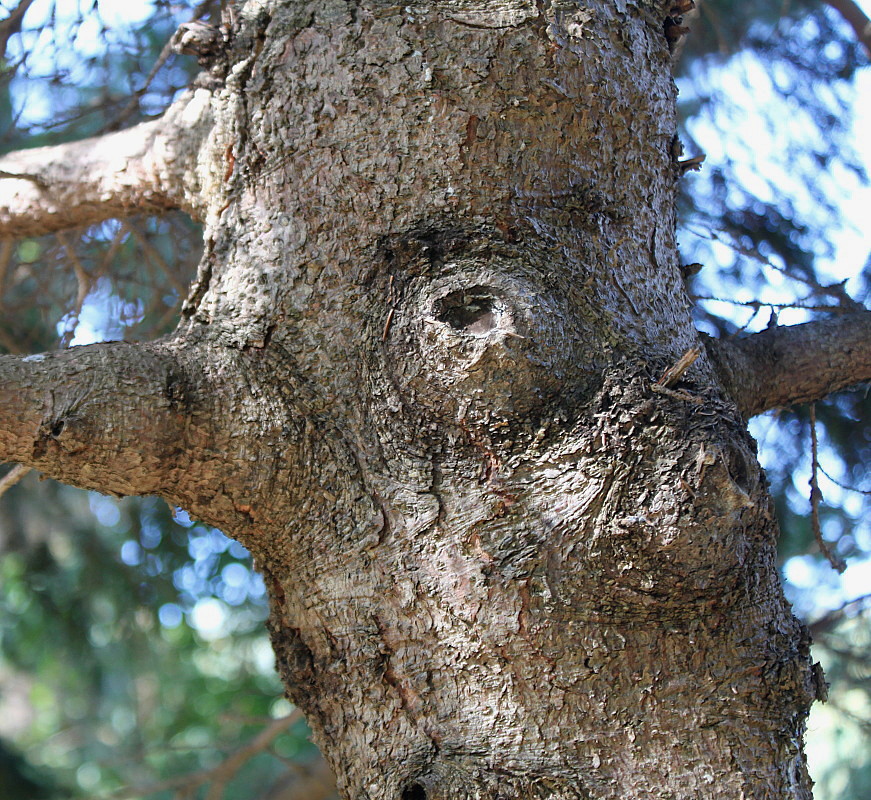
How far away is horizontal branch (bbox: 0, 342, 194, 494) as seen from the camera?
43.9 inches

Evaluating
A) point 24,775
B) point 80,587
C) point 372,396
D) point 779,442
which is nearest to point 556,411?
point 372,396

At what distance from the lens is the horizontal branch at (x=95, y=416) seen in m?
1.12

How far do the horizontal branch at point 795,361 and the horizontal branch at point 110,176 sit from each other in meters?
0.96

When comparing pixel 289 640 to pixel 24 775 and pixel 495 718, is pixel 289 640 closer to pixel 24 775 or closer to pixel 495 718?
pixel 495 718

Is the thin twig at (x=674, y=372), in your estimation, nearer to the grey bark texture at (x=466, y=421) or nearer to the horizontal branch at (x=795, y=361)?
the grey bark texture at (x=466, y=421)

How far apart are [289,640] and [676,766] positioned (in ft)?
1.79

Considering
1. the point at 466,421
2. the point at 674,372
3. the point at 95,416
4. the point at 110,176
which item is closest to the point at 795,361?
the point at 674,372

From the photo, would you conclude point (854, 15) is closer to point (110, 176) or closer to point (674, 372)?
point (674, 372)

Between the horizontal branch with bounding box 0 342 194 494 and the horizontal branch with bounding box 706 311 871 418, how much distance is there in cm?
85

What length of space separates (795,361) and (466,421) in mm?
690

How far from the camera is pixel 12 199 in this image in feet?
6.09

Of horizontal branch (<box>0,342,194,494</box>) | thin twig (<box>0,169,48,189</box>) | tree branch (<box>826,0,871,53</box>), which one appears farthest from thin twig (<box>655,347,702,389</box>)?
tree branch (<box>826,0,871,53</box>)

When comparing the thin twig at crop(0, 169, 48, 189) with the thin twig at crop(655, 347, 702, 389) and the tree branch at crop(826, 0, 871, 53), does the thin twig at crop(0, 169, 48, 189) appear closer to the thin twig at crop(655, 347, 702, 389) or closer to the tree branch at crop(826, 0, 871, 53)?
the thin twig at crop(655, 347, 702, 389)

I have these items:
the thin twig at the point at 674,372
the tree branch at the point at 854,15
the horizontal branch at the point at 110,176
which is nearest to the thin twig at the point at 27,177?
the horizontal branch at the point at 110,176
